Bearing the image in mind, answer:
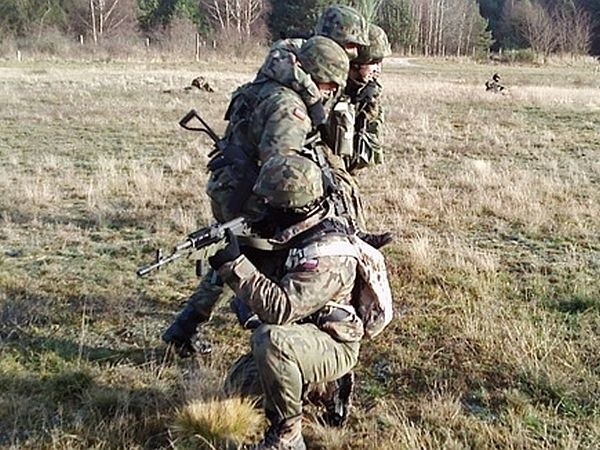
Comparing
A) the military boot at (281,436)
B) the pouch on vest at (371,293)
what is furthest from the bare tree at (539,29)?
the military boot at (281,436)

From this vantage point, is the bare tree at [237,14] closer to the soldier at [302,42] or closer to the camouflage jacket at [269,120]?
the soldier at [302,42]

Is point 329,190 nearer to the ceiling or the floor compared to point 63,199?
nearer to the ceiling

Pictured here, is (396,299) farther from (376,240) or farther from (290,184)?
(290,184)

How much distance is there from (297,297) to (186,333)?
5.22ft

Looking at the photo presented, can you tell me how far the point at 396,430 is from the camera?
373cm

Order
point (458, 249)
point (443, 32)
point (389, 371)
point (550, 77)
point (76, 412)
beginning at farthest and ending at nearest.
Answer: point (443, 32), point (550, 77), point (458, 249), point (389, 371), point (76, 412)

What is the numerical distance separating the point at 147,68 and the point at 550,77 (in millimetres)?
18118

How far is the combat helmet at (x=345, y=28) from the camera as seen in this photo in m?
4.79

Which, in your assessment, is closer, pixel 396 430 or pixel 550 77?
pixel 396 430

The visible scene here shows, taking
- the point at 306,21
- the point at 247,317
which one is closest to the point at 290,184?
the point at 247,317

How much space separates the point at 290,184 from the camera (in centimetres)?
334

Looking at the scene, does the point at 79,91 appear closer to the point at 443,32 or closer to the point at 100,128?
the point at 100,128

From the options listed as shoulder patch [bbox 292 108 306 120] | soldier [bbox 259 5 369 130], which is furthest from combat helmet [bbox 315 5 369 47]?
shoulder patch [bbox 292 108 306 120]

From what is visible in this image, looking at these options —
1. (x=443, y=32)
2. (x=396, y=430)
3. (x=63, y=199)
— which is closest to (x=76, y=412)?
(x=396, y=430)
